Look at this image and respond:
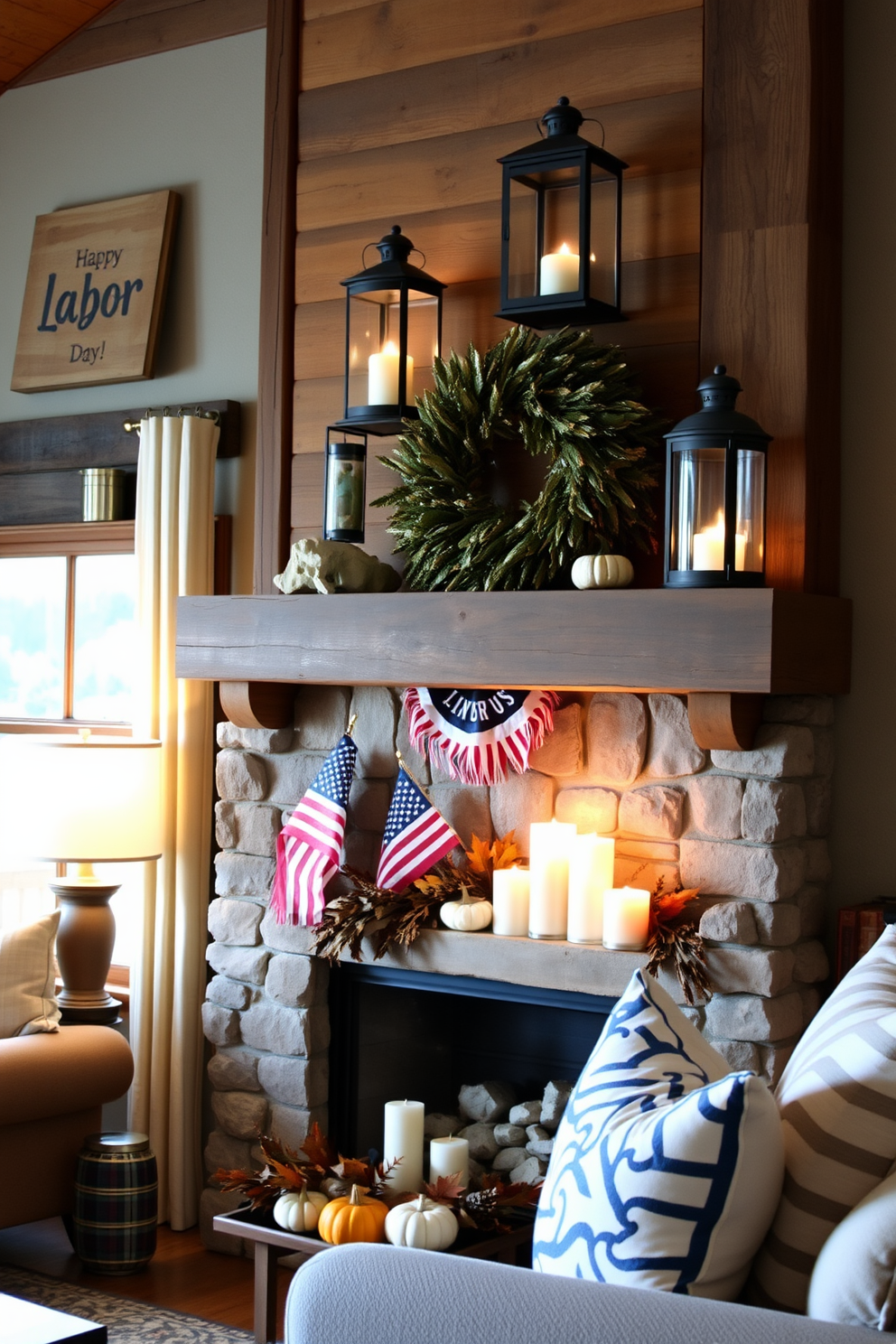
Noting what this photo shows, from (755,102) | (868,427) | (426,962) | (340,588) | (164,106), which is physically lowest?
(426,962)

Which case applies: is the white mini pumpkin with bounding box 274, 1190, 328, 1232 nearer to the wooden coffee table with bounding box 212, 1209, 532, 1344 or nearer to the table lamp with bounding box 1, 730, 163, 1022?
the wooden coffee table with bounding box 212, 1209, 532, 1344

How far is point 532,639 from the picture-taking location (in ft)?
9.84

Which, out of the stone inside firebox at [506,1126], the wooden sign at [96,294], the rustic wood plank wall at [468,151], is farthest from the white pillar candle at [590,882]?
the wooden sign at [96,294]

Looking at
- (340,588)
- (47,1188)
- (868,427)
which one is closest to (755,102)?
(868,427)

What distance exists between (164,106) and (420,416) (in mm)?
1729

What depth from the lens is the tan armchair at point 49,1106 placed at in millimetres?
3479

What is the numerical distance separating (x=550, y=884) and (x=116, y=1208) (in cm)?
136

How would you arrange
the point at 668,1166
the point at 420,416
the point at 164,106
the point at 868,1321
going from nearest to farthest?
the point at 868,1321 < the point at 668,1166 < the point at 420,416 < the point at 164,106

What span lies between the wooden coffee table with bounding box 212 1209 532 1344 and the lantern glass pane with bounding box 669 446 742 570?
1.38 m

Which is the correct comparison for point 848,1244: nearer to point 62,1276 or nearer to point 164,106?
point 62,1276

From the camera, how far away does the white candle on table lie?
9.28 feet

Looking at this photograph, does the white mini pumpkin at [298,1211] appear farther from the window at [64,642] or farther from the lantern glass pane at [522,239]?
the lantern glass pane at [522,239]

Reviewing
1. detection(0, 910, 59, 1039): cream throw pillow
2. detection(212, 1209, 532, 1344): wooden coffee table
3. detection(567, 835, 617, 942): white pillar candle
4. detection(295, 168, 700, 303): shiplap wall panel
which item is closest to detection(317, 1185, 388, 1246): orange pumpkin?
detection(212, 1209, 532, 1344): wooden coffee table

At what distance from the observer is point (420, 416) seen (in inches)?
129
